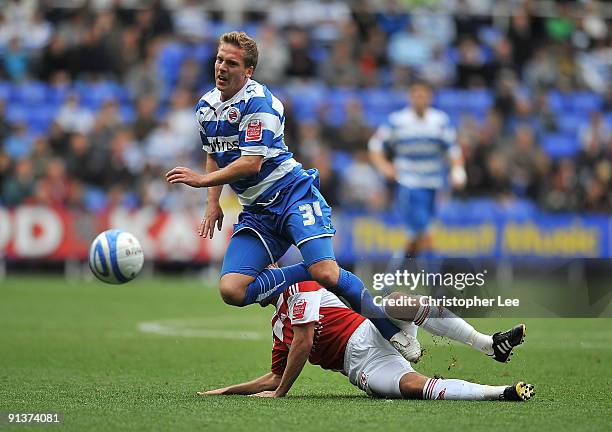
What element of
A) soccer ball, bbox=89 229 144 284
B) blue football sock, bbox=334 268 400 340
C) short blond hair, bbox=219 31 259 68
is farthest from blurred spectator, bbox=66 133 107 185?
blue football sock, bbox=334 268 400 340

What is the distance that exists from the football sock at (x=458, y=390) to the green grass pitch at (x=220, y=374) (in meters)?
0.07

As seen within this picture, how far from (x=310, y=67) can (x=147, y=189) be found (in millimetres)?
4933

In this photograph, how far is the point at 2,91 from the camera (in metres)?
22.2

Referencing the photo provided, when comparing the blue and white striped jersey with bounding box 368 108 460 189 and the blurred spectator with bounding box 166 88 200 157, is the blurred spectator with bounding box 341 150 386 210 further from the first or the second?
the blue and white striped jersey with bounding box 368 108 460 189

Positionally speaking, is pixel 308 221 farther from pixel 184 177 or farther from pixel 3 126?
pixel 3 126

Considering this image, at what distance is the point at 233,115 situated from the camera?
7.86 meters

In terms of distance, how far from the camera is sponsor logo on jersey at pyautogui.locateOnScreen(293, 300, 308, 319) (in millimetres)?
7375

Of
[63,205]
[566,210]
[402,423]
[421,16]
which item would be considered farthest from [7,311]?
[421,16]

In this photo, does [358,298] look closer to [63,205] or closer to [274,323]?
[274,323]

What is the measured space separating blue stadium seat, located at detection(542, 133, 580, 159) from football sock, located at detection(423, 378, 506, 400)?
54.1ft

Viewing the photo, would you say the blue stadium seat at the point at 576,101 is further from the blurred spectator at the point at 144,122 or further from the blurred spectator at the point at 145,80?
the blurred spectator at the point at 144,122

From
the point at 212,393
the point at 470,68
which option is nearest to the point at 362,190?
the point at 470,68

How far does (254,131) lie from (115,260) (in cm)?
176

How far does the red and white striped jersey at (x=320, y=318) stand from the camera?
7406 mm
